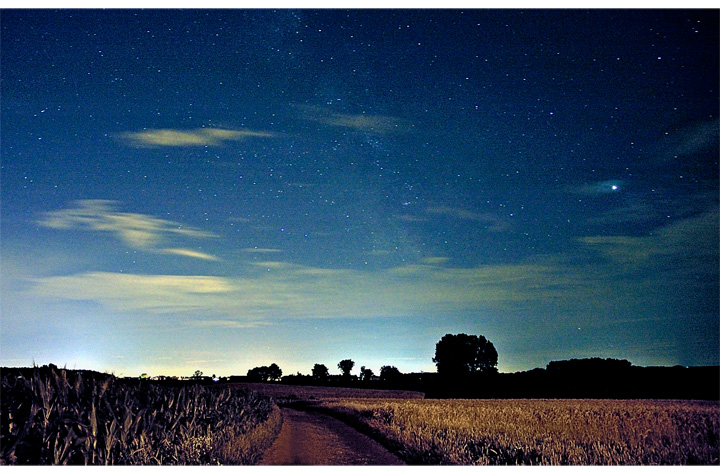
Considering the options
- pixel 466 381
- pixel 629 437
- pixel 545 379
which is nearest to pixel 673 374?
pixel 545 379

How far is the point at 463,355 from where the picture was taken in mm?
121562

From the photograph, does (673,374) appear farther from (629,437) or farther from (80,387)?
(80,387)

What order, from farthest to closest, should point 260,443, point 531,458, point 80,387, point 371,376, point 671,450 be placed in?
point 371,376 < point 260,443 < point 671,450 < point 531,458 < point 80,387

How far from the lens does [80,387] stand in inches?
503

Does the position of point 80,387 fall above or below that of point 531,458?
above

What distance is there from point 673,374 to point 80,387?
248 ft

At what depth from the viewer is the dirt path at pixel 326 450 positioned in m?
16.5

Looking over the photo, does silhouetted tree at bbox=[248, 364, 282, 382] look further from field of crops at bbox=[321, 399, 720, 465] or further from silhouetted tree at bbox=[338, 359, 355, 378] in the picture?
field of crops at bbox=[321, 399, 720, 465]

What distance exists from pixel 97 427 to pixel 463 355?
11523 cm

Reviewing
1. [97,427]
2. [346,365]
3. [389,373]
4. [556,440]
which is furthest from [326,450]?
[346,365]

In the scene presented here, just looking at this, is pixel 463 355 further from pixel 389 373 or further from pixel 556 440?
pixel 556 440

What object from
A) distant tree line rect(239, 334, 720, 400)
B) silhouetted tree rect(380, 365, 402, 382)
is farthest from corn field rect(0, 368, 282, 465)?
silhouetted tree rect(380, 365, 402, 382)

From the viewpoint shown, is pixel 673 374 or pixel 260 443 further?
pixel 673 374

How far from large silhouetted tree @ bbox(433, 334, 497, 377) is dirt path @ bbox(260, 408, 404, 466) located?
313 feet
